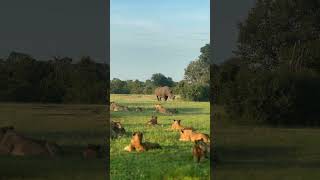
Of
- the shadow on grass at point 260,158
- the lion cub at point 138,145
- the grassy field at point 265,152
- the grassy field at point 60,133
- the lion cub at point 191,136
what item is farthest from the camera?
the lion cub at point 191,136

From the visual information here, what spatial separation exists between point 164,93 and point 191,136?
1.82 metres

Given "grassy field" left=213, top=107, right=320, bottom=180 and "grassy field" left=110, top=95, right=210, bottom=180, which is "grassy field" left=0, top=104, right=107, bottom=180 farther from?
"grassy field" left=213, top=107, right=320, bottom=180

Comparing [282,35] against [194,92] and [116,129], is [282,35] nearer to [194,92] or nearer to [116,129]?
[194,92]

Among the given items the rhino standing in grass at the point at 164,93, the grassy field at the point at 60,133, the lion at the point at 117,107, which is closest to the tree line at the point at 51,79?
the grassy field at the point at 60,133

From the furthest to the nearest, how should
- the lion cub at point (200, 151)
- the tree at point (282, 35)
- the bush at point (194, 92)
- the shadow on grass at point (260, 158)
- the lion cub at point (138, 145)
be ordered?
the bush at point (194, 92), the tree at point (282, 35), the lion cub at point (138, 145), the lion cub at point (200, 151), the shadow on grass at point (260, 158)

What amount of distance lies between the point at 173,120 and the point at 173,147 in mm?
1052

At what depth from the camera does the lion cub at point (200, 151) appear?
29.3 feet

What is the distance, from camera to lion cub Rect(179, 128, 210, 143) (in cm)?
950

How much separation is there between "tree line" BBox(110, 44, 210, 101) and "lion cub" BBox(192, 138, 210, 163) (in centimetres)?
174

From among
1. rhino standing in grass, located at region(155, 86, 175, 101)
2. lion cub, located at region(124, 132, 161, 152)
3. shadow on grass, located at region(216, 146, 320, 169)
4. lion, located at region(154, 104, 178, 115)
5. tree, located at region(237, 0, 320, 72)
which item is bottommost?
shadow on grass, located at region(216, 146, 320, 169)

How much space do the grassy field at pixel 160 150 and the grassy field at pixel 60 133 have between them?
85 cm

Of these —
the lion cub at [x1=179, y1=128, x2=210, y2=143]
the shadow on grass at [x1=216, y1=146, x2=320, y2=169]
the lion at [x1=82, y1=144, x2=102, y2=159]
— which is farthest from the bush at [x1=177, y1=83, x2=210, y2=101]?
the lion at [x1=82, y1=144, x2=102, y2=159]

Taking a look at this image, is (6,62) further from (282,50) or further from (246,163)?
(282,50)

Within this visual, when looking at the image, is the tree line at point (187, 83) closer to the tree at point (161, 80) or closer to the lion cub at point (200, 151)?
the tree at point (161, 80)
